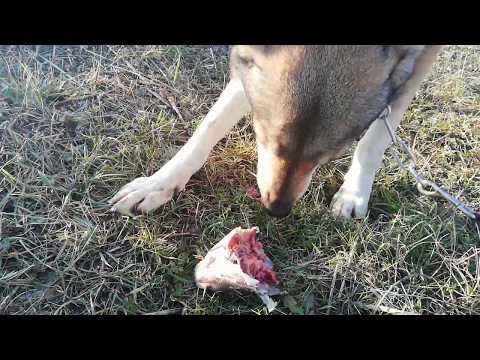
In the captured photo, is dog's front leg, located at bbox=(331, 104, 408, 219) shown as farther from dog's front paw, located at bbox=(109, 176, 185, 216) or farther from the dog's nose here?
dog's front paw, located at bbox=(109, 176, 185, 216)

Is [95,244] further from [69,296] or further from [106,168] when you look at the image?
[106,168]

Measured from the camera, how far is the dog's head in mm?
1899

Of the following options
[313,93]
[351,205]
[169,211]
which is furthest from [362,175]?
[313,93]

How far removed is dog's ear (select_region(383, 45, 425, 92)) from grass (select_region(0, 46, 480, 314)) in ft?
3.17

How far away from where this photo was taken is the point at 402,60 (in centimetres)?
207

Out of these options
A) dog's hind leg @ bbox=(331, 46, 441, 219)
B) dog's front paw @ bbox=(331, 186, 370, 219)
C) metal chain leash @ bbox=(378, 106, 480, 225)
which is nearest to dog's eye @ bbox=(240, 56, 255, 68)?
metal chain leash @ bbox=(378, 106, 480, 225)

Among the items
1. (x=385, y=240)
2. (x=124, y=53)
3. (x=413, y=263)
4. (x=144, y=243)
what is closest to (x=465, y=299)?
Answer: (x=413, y=263)

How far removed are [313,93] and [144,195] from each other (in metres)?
1.19

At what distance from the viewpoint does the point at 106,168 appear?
2941 mm

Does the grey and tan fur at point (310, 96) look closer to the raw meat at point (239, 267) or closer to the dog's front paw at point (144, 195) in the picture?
the raw meat at point (239, 267)

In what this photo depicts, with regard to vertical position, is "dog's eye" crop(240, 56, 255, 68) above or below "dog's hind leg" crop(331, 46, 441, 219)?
above

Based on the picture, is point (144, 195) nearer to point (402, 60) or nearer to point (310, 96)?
point (310, 96)

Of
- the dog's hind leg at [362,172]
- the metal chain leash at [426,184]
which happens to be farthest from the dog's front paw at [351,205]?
the metal chain leash at [426,184]

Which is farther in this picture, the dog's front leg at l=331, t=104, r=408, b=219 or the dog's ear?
the dog's front leg at l=331, t=104, r=408, b=219
